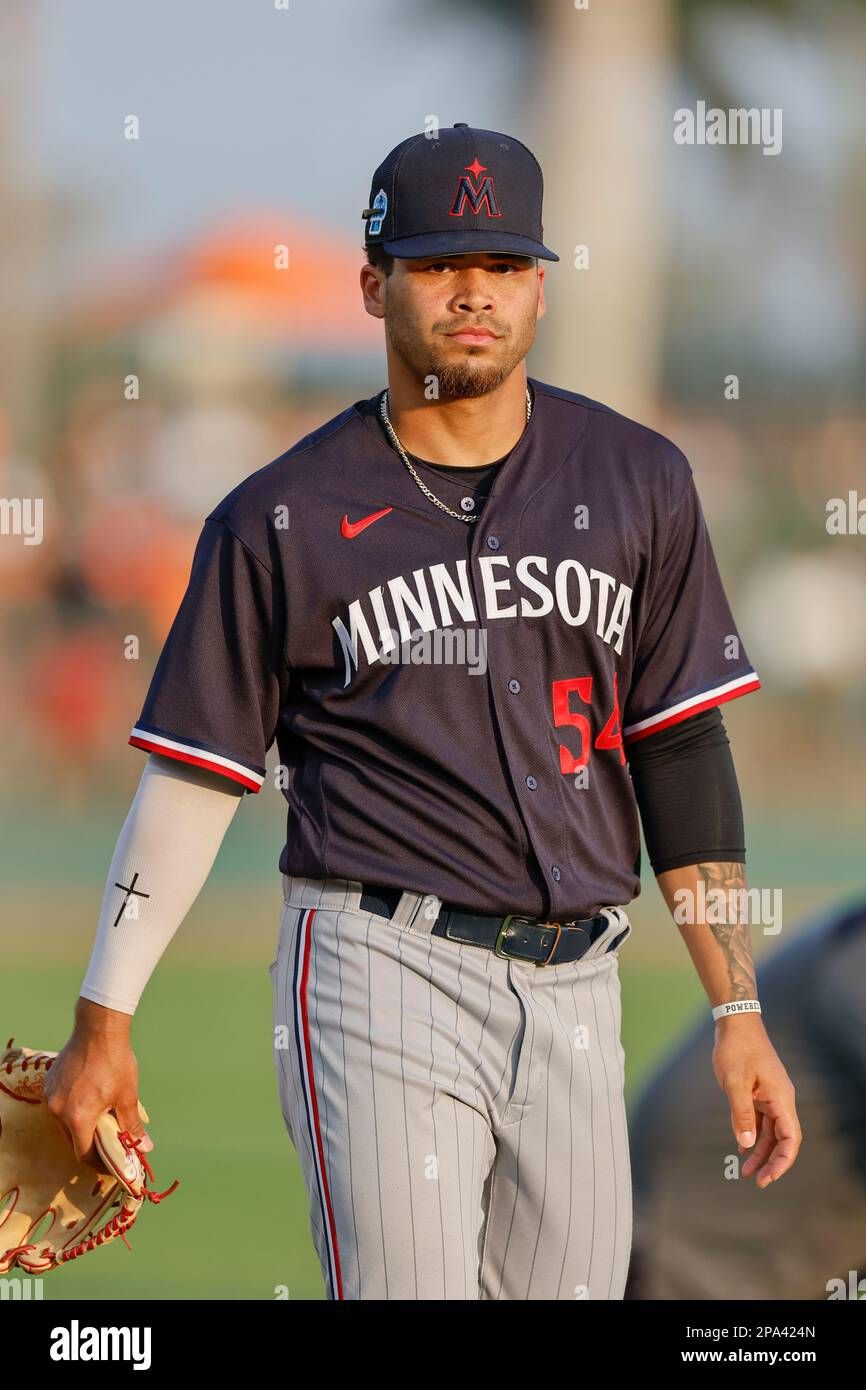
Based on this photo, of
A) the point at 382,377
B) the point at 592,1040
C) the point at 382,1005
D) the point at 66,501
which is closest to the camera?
the point at 382,1005

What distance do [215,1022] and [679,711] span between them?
5.09 meters

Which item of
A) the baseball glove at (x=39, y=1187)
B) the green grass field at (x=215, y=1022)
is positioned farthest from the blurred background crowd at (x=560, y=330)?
the baseball glove at (x=39, y=1187)

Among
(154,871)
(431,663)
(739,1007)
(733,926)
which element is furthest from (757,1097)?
(154,871)

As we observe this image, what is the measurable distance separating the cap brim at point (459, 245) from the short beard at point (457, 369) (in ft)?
0.30

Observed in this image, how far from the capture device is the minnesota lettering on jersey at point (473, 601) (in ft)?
7.39

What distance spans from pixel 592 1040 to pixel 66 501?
797cm

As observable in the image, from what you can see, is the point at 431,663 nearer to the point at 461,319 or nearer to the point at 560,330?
the point at 461,319

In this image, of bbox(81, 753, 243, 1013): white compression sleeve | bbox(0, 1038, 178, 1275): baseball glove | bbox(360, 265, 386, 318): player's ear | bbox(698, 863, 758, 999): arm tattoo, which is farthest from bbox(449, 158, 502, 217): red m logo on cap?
bbox(0, 1038, 178, 1275): baseball glove

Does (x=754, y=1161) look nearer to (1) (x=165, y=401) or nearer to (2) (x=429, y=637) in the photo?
(2) (x=429, y=637)

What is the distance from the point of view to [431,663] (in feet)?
7.41

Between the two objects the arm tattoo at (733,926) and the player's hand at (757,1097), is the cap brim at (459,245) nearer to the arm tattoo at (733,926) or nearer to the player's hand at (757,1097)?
the arm tattoo at (733,926)

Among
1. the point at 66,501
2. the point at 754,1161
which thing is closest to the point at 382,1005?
the point at 754,1161

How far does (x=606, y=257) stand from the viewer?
1044 cm

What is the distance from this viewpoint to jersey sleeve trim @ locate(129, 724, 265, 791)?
2.27m
